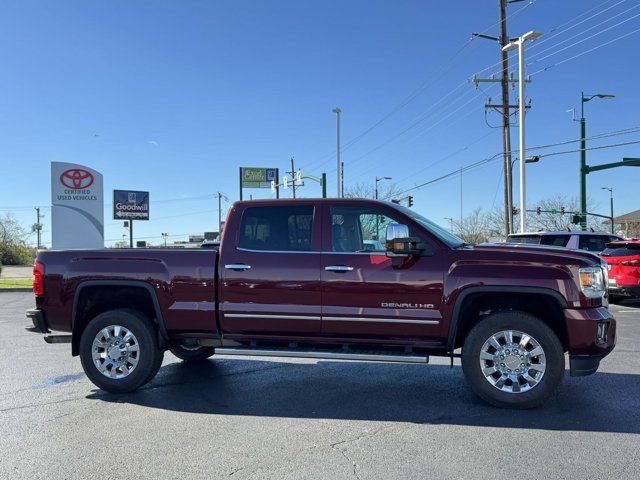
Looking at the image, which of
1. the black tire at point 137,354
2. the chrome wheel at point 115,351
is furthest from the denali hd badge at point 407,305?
the chrome wheel at point 115,351

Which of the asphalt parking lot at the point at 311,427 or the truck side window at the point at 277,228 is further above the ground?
the truck side window at the point at 277,228

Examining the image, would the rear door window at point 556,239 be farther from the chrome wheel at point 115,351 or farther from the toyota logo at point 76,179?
the toyota logo at point 76,179

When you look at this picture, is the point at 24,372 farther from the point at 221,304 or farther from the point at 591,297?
the point at 591,297

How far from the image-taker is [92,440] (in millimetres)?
4246

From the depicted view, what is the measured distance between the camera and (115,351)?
553 centimetres

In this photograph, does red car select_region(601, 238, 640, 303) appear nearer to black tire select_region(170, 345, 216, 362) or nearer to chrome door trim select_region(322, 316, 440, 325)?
chrome door trim select_region(322, 316, 440, 325)

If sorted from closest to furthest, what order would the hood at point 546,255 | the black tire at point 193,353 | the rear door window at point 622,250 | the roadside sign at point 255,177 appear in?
1. the hood at point 546,255
2. the black tire at point 193,353
3. the rear door window at point 622,250
4. the roadside sign at point 255,177

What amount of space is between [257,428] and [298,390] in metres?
1.20

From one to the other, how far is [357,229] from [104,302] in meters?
2.97

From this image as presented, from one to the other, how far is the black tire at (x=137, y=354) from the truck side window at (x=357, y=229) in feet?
7.29

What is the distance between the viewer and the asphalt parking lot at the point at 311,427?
12.1 ft

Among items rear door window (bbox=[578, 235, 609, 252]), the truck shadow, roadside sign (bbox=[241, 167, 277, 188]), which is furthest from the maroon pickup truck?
roadside sign (bbox=[241, 167, 277, 188])

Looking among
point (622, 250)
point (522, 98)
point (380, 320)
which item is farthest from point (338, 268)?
point (522, 98)

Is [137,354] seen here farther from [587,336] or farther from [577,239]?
[577,239]
